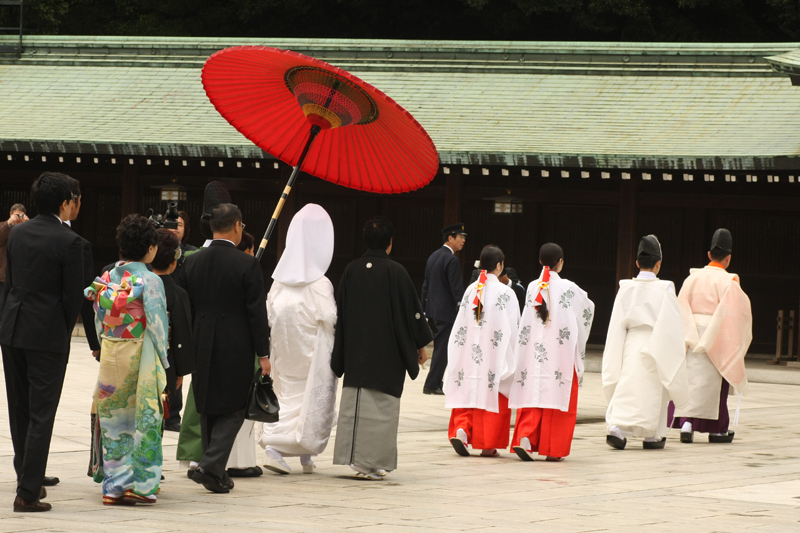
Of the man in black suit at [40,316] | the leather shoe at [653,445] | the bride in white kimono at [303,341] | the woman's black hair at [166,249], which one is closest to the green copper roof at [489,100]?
the leather shoe at [653,445]

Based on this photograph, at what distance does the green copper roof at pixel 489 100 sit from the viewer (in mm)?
15445

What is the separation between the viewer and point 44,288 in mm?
5375

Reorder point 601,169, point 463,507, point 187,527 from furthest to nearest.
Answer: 1. point 601,169
2. point 463,507
3. point 187,527

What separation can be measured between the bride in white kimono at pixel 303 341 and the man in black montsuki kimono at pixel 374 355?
0.11 metres

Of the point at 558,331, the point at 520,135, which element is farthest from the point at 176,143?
the point at 558,331

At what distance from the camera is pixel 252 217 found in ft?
60.1

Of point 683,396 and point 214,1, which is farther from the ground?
point 214,1

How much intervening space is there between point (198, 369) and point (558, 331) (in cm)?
300

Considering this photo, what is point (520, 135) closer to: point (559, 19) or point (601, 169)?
point (601, 169)

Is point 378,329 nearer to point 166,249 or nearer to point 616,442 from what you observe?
point 166,249

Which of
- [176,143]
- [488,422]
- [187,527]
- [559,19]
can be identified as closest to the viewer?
[187,527]

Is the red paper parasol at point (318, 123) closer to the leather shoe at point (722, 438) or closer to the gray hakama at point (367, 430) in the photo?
the gray hakama at point (367, 430)

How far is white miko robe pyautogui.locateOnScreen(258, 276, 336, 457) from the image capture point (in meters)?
6.69

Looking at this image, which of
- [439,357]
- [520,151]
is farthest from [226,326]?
[520,151]
